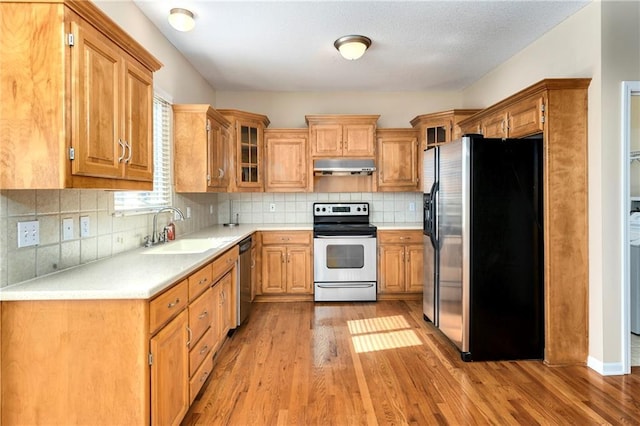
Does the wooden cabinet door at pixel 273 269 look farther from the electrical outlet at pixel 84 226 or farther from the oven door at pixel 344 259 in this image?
the electrical outlet at pixel 84 226

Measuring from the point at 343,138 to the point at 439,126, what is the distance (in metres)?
1.20

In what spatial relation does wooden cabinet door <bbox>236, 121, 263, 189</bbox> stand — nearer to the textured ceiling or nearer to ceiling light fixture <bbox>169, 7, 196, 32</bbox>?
the textured ceiling

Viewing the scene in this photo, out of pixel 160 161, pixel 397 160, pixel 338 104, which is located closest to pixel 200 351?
pixel 160 161

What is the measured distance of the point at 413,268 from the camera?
423cm

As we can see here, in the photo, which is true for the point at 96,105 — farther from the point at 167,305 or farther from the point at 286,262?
the point at 286,262

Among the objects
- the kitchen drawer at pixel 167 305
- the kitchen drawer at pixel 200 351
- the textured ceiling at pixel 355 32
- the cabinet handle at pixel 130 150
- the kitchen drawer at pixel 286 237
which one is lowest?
the kitchen drawer at pixel 200 351

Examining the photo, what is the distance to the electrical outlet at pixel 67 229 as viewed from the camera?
1.77 metres

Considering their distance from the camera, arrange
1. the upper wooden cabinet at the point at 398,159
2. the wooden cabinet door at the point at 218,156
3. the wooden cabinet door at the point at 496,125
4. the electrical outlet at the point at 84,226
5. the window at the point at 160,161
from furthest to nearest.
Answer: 1. the upper wooden cabinet at the point at 398,159
2. the wooden cabinet door at the point at 218,156
3. the wooden cabinet door at the point at 496,125
4. the window at the point at 160,161
5. the electrical outlet at the point at 84,226

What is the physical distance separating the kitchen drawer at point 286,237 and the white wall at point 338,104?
153cm

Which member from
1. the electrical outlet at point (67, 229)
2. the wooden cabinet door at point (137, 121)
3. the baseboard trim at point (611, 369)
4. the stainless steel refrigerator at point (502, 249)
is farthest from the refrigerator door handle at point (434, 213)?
the electrical outlet at point (67, 229)

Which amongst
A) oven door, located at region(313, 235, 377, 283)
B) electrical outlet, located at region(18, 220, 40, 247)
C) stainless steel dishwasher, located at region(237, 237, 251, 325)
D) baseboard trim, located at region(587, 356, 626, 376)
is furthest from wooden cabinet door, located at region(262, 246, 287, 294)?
baseboard trim, located at region(587, 356, 626, 376)

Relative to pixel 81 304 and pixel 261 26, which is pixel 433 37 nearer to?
pixel 261 26

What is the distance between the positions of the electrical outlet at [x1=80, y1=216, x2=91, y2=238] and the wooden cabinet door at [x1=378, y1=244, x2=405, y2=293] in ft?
10.1

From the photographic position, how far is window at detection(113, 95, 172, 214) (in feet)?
9.16
